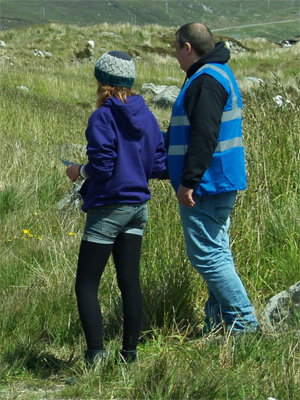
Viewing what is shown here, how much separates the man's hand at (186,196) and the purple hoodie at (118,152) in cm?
18

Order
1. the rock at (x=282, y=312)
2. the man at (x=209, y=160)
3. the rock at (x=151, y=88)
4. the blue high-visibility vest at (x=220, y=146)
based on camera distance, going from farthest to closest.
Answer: the rock at (x=151, y=88)
the rock at (x=282, y=312)
the blue high-visibility vest at (x=220, y=146)
the man at (x=209, y=160)

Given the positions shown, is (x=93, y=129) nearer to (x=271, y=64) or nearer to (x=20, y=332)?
(x=20, y=332)

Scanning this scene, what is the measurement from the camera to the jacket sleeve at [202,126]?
2725 mm

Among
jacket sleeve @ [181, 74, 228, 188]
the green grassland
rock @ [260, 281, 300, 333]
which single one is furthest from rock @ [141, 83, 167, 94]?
jacket sleeve @ [181, 74, 228, 188]

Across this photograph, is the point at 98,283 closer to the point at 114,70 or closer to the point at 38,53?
the point at 114,70

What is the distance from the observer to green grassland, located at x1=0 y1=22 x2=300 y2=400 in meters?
2.63

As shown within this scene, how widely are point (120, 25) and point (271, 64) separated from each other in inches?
369


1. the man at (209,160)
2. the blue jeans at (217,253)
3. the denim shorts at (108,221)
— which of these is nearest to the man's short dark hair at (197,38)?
the man at (209,160)

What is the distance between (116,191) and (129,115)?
373mm

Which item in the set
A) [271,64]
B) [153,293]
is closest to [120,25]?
[271,64]

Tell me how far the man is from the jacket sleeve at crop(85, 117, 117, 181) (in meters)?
0.36

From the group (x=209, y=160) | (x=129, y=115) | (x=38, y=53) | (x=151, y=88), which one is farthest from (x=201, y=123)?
(x=38, y=53)

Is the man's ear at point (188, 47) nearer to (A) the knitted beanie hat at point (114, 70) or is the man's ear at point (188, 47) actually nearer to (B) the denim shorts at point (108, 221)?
(A) the knitted beanie hat at point (114, 70)

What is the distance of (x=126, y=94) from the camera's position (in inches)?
112
